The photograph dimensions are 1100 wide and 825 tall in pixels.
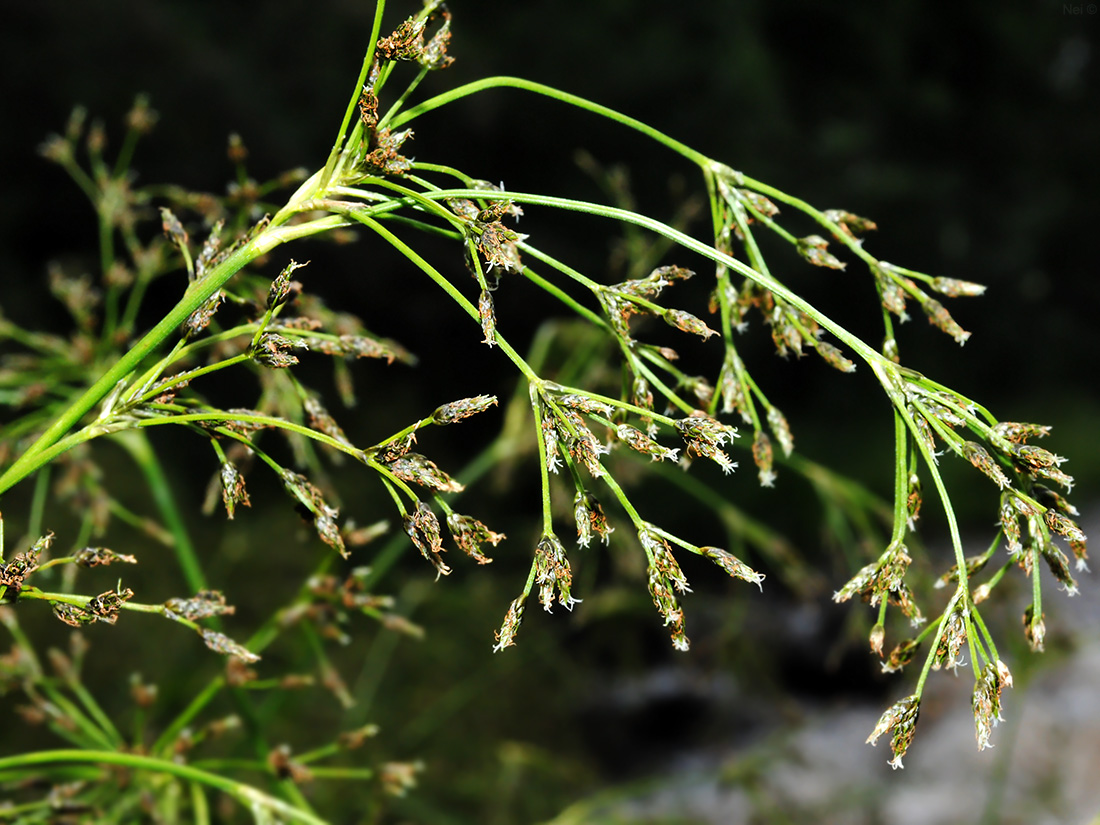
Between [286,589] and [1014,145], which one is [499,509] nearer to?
[286,589]

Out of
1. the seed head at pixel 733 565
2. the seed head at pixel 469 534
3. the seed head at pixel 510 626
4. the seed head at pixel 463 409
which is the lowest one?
the seed head at pixel 510 626

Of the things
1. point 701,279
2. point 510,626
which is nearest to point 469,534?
point 510,626

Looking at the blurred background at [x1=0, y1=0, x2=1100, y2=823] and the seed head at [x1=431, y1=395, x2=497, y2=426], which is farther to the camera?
the blurred background at [x1=0, y1=0, x2=1100, y2=823]

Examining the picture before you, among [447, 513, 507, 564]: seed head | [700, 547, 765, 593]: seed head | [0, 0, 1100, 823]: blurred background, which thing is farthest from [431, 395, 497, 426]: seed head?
[0, 0, 1100, 823]: blurred background

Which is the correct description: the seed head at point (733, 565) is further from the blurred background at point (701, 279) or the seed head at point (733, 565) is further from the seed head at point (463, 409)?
the blurred background at point (701, 279)

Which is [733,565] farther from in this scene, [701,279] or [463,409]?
[701,279]

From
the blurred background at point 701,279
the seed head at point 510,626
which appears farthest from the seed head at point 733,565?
the blurred background at point 701,279

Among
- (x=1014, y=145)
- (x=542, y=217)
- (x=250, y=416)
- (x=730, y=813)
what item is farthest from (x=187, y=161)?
(x=1014, y=145)

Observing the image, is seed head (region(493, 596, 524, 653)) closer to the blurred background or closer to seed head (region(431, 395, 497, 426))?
seed head (region(431, 395, 497, 426))

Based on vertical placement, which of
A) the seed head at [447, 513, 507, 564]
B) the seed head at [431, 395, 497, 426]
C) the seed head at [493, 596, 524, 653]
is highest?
the seed head at [431, 395, 497, 426]
